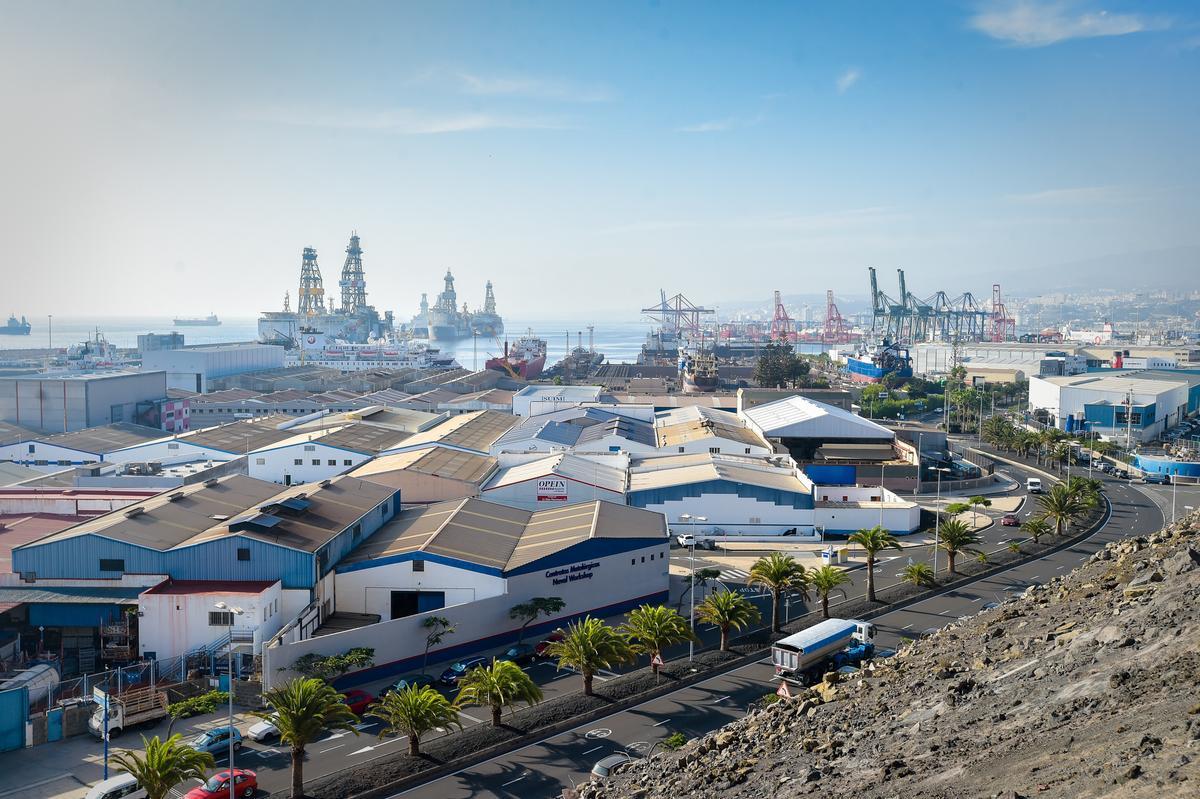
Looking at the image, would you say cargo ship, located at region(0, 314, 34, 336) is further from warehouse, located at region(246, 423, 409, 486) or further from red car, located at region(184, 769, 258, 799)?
red car, located at region(184, 769, 258, 799)

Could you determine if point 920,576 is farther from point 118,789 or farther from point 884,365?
point 884,365

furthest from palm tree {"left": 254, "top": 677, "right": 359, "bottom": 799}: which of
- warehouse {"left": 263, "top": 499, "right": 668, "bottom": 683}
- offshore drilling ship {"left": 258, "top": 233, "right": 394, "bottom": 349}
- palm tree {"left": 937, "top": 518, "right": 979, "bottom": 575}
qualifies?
offshore drilling ship {"left": 258, "top": 233, "right": 394, "bottom": 349}

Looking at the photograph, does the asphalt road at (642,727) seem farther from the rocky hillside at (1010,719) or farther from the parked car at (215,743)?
the parked car at (215,743)

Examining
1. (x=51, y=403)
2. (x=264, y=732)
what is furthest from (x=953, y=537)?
(x=51, y=403)

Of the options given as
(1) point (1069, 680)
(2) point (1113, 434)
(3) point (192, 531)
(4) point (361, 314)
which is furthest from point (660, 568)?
(4) point (361, 314)

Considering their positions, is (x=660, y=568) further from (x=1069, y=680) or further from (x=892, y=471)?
(x=892, y=471)

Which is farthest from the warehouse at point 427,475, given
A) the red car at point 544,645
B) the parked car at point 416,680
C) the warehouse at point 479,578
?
the parked car at point 416,680
